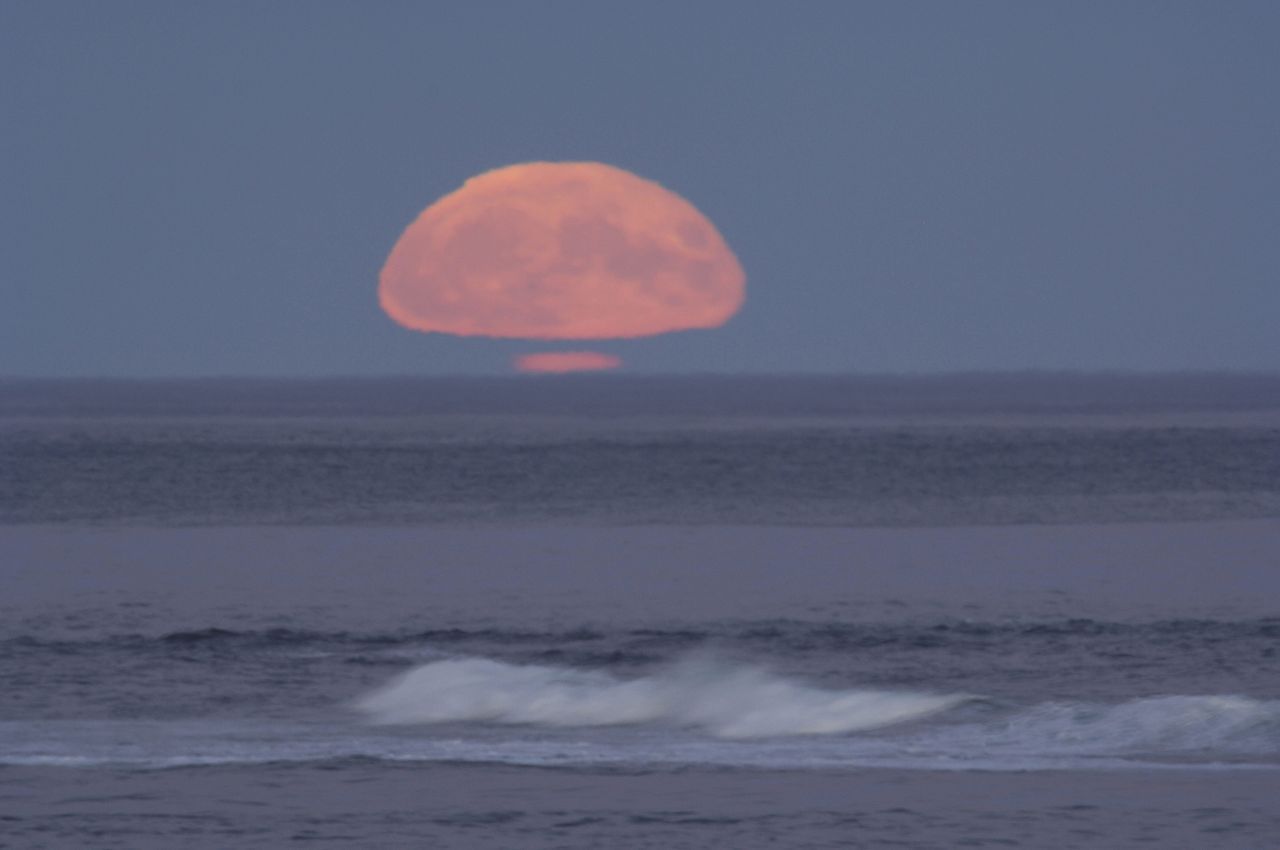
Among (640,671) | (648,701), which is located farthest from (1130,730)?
(640,671)

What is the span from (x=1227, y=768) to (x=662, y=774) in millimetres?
4297

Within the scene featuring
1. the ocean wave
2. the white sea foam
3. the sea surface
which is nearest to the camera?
the sea surface

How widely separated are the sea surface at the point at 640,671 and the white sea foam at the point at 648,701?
6 centimetres

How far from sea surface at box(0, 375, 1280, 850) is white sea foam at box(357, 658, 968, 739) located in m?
0.06

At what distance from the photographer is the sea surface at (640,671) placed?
43.8 feet

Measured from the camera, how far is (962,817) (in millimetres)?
13109

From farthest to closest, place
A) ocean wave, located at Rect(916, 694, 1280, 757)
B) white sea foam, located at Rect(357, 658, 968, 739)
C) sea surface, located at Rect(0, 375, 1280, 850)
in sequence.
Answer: white sea foam, located at Rect(357, 658, 968, 739), ocean wave, located at Rect(916, 694, 1280, 757), sea surface, located at Rect(0, 375, 1280, 850)

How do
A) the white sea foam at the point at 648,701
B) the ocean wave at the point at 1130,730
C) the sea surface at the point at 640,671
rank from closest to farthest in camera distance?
the sea surface at the point at 640,671 < the ocean wave at the point at 1130,730 < the white sea foam at the point at 648,701

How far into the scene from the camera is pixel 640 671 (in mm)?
20453

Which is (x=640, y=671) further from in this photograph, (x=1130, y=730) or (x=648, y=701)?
(x=1130, y=730)

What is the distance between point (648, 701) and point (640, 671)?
1.97m

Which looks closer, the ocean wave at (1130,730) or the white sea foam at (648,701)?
the ocean wave at (1130,730)

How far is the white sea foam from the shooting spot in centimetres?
1730

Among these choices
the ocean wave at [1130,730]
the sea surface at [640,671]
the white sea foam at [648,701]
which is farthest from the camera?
the white sea foam at [648,701]
